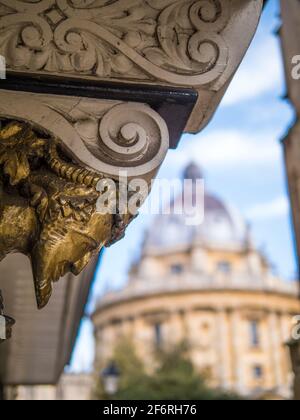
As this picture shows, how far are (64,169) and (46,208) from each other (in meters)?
0.15

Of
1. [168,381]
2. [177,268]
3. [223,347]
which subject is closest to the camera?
[168,381]

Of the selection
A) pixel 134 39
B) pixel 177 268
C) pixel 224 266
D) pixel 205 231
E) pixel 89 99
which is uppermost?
pixel 205 231

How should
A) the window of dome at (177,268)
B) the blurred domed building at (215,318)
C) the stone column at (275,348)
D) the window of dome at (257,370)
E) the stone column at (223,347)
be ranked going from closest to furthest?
the stone column at (223,347)
the blurred domed building at (215,318)
the stone column at (275,348)
the window of dome at (257,370)
the window of dome at (177,268)

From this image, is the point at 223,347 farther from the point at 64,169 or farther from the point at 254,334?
the point at 64,169

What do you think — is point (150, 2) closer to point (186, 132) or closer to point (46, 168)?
point (186, 132)

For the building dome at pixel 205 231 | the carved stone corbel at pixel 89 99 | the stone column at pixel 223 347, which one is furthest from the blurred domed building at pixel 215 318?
the carved stone corbel at pixel 89 99

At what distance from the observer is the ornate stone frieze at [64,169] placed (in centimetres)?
179

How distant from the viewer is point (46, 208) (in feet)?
5.91

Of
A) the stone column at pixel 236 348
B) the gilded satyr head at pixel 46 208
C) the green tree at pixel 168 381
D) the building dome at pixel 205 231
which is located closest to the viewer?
the gilded satyr head at pixel 46 208

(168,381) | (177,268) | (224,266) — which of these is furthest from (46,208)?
(224,266)

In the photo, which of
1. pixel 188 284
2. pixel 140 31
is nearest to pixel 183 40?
pixel 140 31

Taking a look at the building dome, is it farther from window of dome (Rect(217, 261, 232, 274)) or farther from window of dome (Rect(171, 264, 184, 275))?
window of dome (Rect(171, 264, 184, 275))

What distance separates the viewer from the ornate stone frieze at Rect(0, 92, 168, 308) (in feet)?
5.88

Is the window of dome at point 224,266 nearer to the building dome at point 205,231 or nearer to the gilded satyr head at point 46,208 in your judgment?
the building dome at point 205,231
